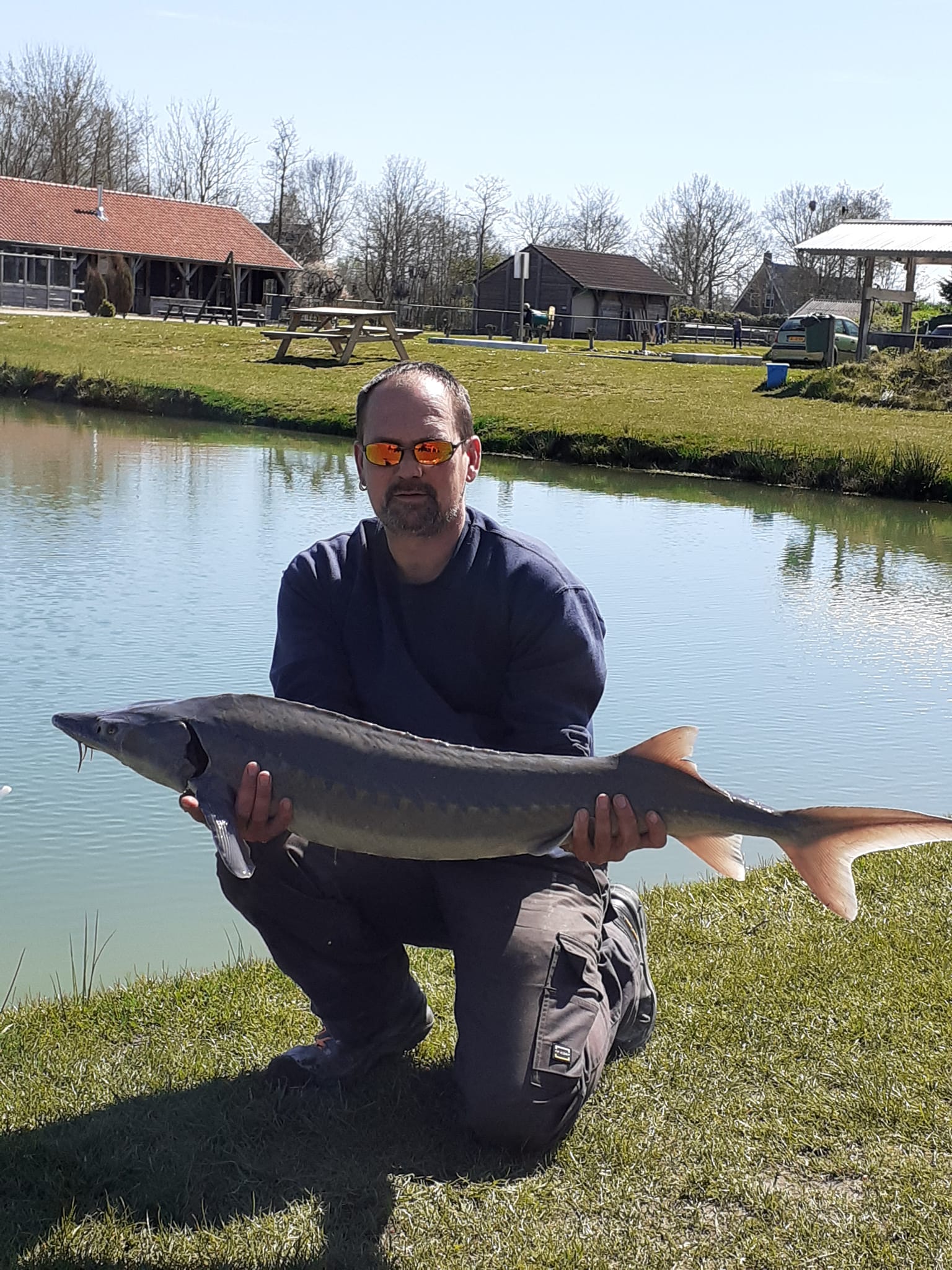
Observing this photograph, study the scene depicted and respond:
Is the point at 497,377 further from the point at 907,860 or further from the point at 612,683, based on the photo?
the point at 907,860

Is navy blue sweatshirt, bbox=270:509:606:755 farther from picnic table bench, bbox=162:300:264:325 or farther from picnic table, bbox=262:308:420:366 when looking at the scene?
picnic table bench, bbox=162:300:264:325

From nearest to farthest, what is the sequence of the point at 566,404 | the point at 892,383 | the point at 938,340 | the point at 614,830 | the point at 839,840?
1. the point at 839,840
2. the point at 614,830
3. the point at 566,404
4. the point at 892,383
5. the point at 938,340

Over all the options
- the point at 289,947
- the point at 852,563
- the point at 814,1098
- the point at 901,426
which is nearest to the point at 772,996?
the point at 814,1098

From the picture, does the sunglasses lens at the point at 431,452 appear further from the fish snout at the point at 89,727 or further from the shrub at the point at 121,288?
the shrub at the point at 121,288

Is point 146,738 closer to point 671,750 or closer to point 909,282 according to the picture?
point 671,750

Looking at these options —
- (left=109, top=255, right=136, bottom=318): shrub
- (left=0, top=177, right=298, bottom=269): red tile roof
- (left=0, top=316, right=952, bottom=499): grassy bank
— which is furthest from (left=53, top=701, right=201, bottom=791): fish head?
(left=0, top=177, right=298, bottom=269): red tile roof

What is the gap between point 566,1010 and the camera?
407 cm

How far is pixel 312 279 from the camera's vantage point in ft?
213

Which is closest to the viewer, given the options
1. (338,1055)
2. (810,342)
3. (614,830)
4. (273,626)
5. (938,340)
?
(614,830)

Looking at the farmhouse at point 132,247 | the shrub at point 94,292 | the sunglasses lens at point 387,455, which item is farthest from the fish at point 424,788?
the farmhouse at point 132,247

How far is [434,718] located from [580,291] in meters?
73.1

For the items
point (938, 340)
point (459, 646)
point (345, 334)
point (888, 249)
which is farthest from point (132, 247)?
point (459, 646)

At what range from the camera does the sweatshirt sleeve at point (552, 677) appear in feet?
13.8

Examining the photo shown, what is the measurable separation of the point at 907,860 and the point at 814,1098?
230 cm
